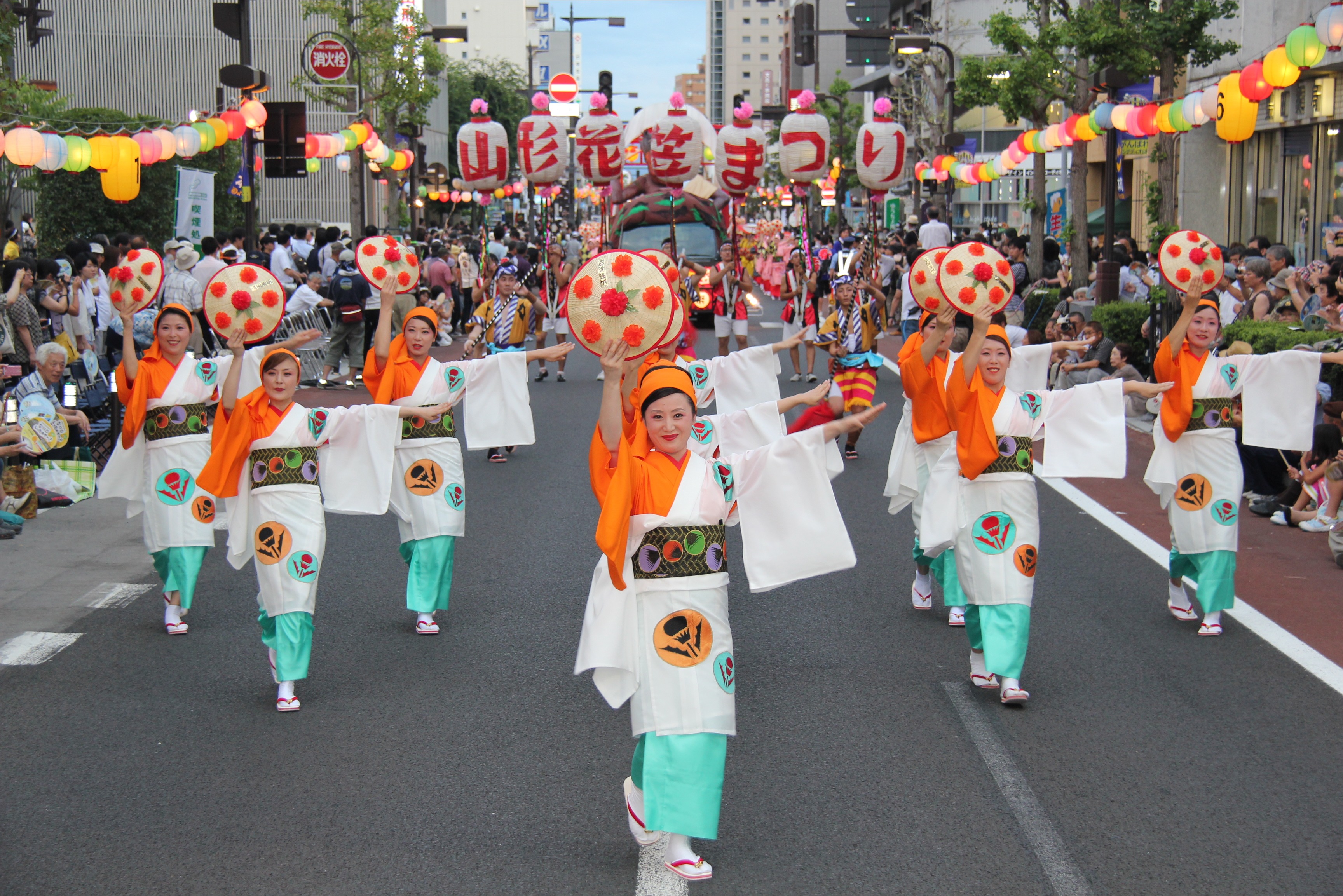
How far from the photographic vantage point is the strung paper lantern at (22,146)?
10.7 m

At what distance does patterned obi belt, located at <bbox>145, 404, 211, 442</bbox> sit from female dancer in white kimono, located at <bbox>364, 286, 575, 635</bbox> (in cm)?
95

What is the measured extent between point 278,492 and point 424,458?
1.07m

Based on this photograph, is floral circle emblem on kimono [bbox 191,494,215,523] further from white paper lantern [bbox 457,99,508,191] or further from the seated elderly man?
white paper lantern [bbox 457,99,508,191]

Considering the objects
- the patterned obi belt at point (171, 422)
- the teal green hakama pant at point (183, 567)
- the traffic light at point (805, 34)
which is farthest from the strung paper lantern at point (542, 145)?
the traffic light at point (805, 34)

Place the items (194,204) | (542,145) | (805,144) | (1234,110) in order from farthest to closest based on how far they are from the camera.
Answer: (542,145) < (805,144) < (194,204) < (1234,110)

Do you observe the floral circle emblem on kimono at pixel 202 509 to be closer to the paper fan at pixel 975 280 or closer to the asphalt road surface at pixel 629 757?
the asphalt road surface at pixel 629 757

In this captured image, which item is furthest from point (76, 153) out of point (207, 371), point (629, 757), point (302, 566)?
point (629, 757)

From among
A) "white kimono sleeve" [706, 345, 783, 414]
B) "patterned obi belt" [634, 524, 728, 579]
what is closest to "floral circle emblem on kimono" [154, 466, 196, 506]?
"white kimono sleeve" [706, 345, 783, 414]

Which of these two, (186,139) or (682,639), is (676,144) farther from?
A: (682,639)

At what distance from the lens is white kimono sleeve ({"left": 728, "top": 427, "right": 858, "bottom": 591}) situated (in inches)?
174

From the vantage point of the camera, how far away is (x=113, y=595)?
7.62m

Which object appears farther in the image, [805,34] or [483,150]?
[805,34]

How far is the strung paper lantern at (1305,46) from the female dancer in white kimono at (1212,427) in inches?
166

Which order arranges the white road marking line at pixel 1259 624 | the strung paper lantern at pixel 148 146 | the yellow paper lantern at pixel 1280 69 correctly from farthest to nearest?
the strung paper lantern at pixel 148 146
the yellow paper lantern at pixel 1280 69
the white road marking line at pixel 1259 624
